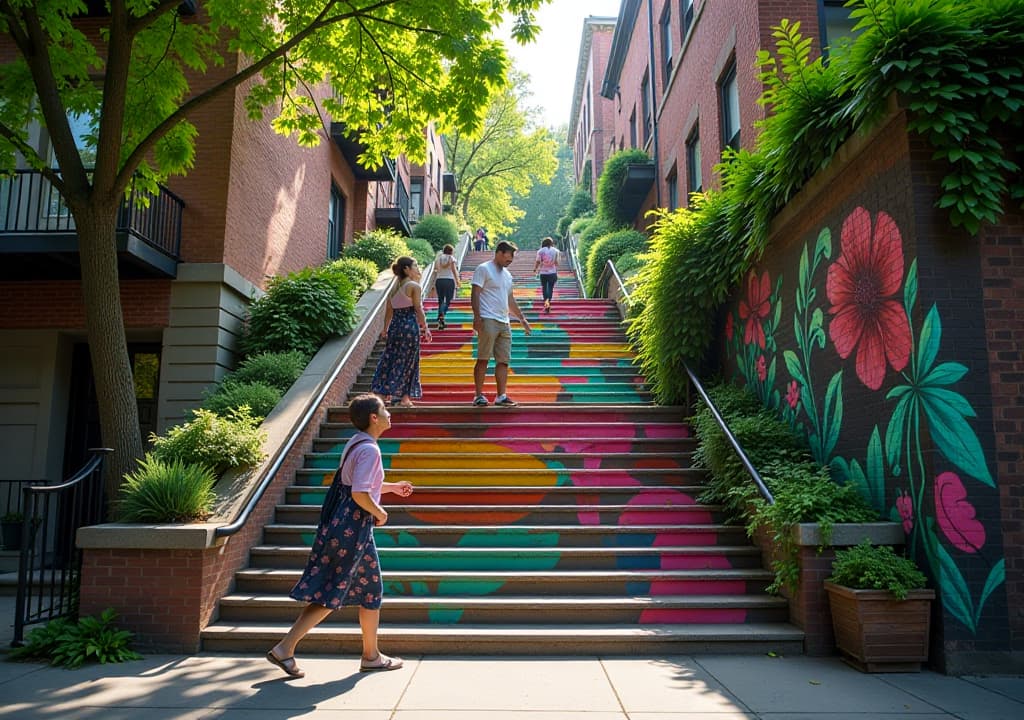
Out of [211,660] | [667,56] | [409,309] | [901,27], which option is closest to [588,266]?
[667,56]

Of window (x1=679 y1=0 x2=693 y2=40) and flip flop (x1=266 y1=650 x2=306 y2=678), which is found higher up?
window (x1=679 y1=0 x2=693 y2=40)

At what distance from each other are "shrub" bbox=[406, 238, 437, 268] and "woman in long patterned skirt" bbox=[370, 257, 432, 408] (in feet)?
34.5

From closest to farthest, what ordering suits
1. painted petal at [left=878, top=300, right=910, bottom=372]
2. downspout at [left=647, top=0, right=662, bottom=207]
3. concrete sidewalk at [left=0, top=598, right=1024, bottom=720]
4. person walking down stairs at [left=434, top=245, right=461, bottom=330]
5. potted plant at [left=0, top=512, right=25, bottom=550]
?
1. concrete sidewalk at [left=0, top=598, right=1024, bottom=720]
2. painted petal at [left=878, top=300, right=910, bottom=372]
3. potted plant at [left=0, top=512, right=25, bottom=550]
4. person walking down stairs at [left=434, top=245, right=461, bottom=330]
5. downspout at [left=647, top=0, right=662, bottom=207]

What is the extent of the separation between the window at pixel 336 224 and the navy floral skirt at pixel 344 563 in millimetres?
13901

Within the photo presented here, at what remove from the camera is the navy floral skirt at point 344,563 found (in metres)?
4.35

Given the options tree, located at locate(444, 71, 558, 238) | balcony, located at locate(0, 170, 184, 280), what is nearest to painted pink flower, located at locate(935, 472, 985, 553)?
balcony, located at locate(0, 170, 184, 280)

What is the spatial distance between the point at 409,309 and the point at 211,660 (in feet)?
15.8

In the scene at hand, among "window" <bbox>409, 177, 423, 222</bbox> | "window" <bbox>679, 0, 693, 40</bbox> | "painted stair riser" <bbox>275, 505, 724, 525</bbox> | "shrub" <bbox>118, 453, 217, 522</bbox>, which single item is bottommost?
"painted stair riser" <bbox>275, 505, 724, 525</bbox>

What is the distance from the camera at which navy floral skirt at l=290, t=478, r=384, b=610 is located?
4352 millimetres

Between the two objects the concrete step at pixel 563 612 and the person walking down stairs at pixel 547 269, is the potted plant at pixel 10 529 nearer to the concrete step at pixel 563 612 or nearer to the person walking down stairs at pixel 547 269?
the concrete step at pixel 563 612

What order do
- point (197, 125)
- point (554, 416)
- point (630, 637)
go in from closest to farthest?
point (630, 637) < point (554, 416) < point (197, 125)

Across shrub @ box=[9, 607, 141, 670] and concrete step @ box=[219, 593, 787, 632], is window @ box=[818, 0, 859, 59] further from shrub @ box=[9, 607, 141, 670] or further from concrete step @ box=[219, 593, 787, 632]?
shrub @ box=[9, 607, 141, 670]

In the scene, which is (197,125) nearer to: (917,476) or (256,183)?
(256,183)

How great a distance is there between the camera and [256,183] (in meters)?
11.6
